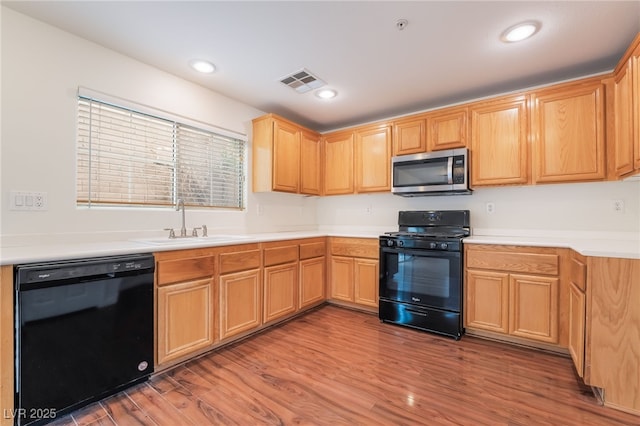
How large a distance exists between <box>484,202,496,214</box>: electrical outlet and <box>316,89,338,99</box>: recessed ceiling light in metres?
1.97

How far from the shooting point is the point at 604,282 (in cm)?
173

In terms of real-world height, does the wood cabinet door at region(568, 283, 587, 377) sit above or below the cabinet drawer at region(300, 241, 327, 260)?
below

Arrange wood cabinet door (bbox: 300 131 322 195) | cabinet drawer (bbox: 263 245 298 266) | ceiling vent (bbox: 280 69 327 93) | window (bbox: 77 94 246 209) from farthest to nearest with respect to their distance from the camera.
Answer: wood cabinet door (bbox: 300 131 322 195)
cabinet drawer (bbox: 263 245 298 266)
ceiling vent (bbox: 280 69 327 93)
window (bbox: 77 94 246 209)

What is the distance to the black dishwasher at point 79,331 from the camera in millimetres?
1468

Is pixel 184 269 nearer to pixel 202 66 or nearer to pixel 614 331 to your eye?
pixel 202 66

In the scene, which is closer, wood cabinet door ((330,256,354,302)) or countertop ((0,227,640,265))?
countertop ((0,227,640,265))

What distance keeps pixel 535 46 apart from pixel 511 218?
155 cm

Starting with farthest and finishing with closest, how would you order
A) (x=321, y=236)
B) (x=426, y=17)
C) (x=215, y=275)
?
(x=321, y=236)
(x=215, y=275)
(x=426, y=17)

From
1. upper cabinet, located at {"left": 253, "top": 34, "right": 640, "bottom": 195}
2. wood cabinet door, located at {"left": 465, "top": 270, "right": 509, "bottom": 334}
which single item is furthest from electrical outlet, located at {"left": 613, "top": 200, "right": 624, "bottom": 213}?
wood cabinet door, located at {"left": 465, "top": 270, "right": 509, "bottom": 334}

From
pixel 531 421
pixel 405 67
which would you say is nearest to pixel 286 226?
pixel 405 67

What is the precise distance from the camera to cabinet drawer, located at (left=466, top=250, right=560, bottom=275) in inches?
91.6

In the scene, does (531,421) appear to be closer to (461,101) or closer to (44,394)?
(44,394)

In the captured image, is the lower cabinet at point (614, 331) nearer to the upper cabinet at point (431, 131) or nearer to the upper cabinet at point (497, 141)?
the upper cabinet at point (497, 141)

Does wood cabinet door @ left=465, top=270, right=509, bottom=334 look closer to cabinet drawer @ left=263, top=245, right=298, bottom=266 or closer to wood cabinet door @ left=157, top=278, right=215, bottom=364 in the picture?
cabinet drawer @ left=263, top=245, right=298, bottom=266
